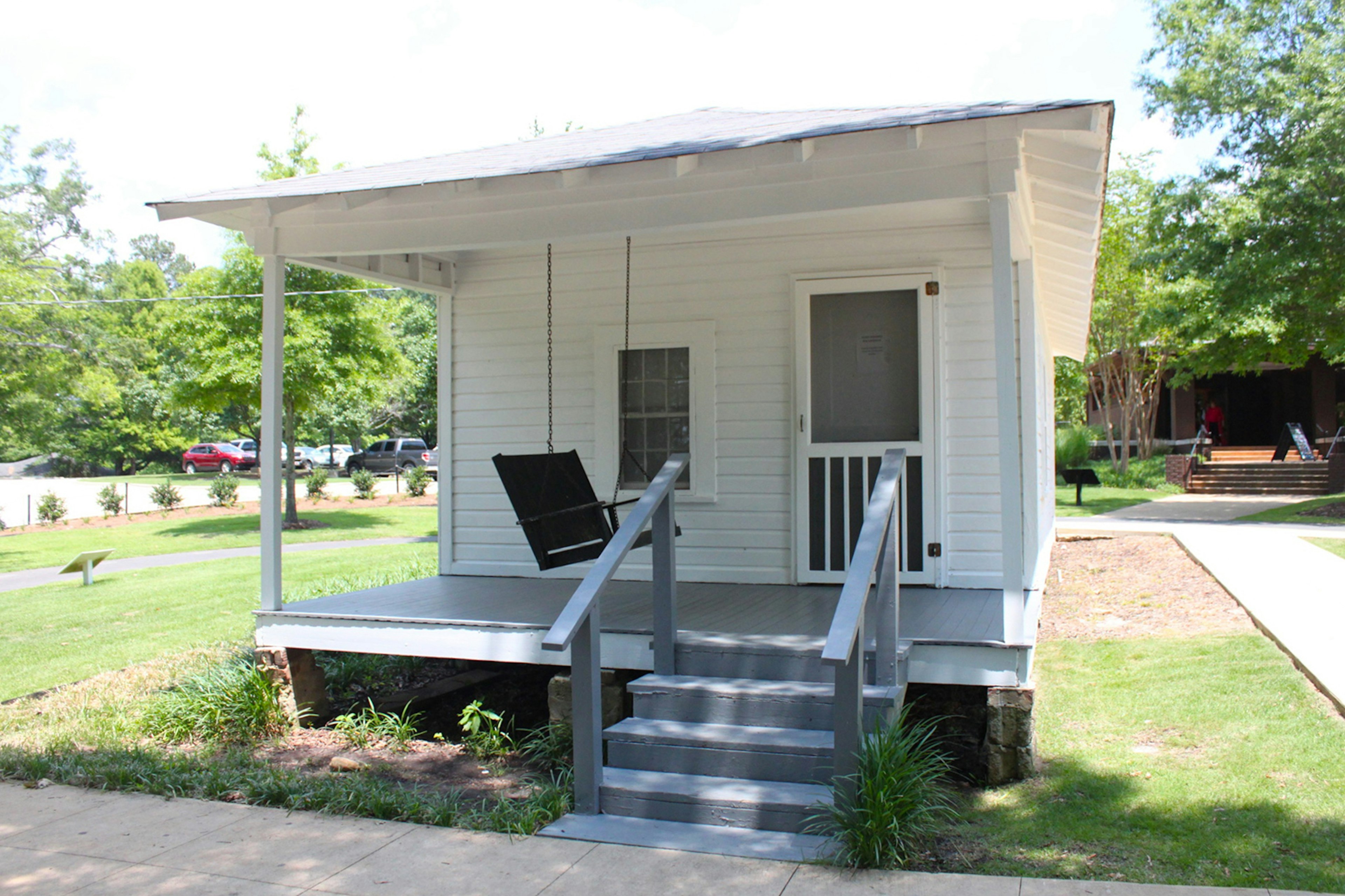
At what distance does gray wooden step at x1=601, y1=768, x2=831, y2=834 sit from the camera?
3.74 metres

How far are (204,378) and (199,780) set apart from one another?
42.2ft

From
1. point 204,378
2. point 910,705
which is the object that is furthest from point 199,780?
point 204,378

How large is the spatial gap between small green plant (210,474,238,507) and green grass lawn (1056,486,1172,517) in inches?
669

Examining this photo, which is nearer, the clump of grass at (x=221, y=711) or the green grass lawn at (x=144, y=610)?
the clump of grass at (x=221, y=711)

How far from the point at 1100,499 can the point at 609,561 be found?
1825 cm

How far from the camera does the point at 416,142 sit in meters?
56.2

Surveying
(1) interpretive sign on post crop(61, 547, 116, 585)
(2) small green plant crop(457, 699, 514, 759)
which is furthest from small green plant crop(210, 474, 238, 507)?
(2) small green plant crop(457, 699, 514, 759)

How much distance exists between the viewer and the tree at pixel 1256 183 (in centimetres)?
1486

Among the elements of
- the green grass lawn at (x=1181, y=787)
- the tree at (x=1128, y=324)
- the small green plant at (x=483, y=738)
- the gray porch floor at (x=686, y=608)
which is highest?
the tree at (x=1128, y=324)

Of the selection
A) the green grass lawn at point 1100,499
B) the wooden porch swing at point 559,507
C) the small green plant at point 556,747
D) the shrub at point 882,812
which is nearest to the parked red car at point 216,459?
the green grass lawn at point 1100,499

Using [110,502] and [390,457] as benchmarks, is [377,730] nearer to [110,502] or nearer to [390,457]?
[110,502]

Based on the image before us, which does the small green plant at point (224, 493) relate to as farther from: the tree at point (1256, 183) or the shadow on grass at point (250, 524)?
the tree at point (1256, 183)

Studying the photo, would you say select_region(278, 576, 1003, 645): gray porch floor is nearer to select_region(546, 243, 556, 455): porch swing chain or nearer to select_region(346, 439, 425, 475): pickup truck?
select_region(546, 243, 556, 455): porch swing chain

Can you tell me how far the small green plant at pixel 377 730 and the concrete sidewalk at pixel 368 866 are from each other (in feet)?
3.84
